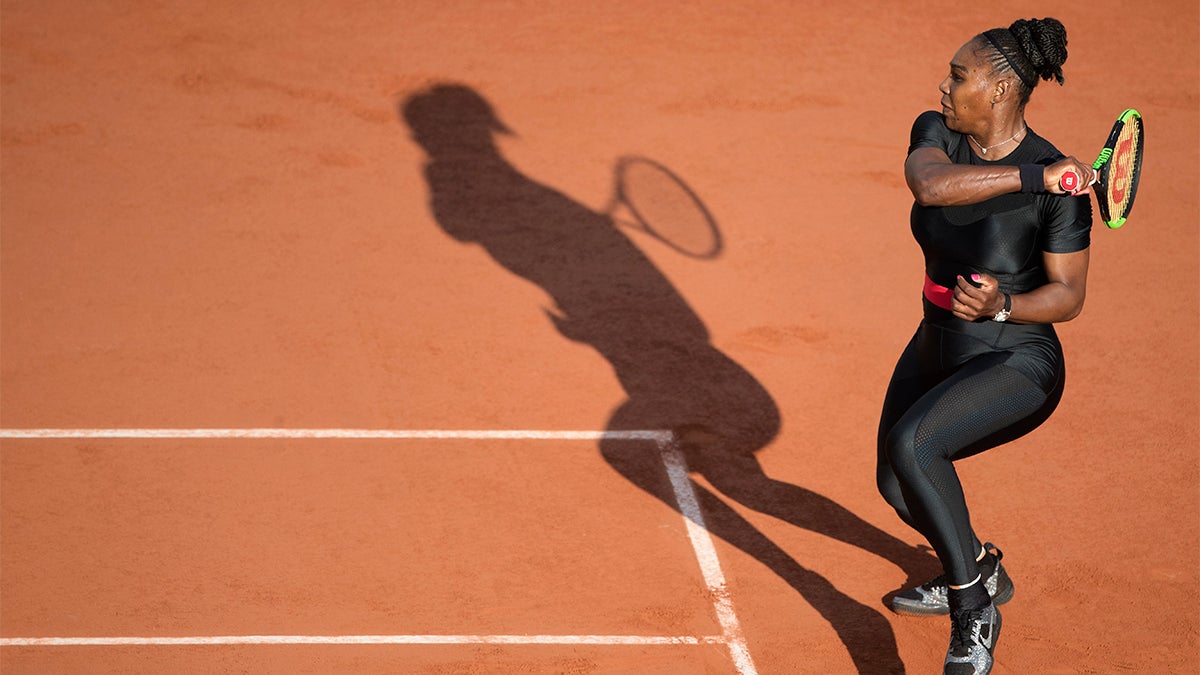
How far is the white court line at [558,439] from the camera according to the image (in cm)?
546

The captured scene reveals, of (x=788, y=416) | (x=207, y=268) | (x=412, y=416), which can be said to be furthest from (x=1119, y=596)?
(x=207, y=268)

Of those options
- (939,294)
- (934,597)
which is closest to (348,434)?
(934,597)

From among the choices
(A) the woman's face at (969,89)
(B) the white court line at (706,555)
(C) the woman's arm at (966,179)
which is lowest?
(B) the white court line at (706,555)

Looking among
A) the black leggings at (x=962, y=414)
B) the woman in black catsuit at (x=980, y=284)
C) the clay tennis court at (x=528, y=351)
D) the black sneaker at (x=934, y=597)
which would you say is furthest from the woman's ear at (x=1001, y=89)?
the clay tennis court at (x=528, y=351)

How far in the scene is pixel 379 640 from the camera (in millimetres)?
5477

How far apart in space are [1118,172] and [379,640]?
347 cm

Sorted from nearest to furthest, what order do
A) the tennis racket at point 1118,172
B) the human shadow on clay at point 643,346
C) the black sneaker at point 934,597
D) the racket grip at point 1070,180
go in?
the racket grip at point 1070,180, the tennis racket at point 1118,172, the black sneaker at point 934,597, the human shadow on clay at point 643,346

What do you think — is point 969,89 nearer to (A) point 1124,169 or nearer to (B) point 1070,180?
(B) point 1070,180

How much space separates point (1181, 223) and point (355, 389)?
618 cm

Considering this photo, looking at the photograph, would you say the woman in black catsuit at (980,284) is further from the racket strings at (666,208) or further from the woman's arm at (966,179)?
the racket strings at (666,208)

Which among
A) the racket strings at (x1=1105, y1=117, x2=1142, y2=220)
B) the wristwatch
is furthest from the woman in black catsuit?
the racket strings at (x1=1105, y1=117, x2=1142, y2=220)

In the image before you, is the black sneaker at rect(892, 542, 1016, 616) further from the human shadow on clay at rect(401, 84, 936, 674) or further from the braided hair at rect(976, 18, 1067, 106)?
the braided hair at rect(976, 18, 1067, 106)

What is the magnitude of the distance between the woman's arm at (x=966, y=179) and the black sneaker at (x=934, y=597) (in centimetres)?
180

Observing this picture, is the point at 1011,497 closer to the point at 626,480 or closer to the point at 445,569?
the point at 626,480
